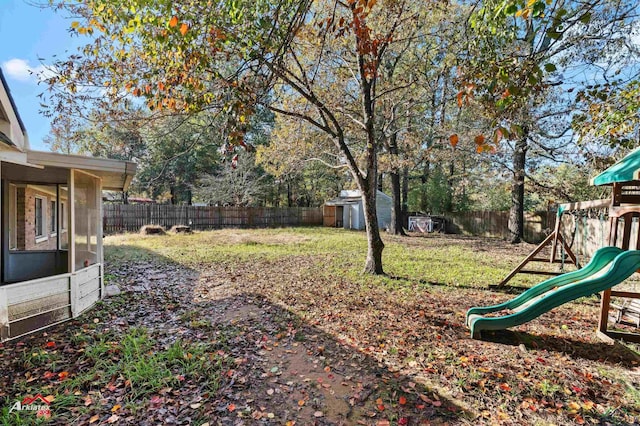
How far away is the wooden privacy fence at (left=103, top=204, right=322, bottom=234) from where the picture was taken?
17.8 meters

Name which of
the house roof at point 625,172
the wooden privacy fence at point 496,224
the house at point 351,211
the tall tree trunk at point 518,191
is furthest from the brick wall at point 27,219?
the wooden privacy fence at point 496,224

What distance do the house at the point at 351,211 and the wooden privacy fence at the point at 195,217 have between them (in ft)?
5.10

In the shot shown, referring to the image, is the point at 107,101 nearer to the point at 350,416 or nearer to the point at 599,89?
the point at 350,416

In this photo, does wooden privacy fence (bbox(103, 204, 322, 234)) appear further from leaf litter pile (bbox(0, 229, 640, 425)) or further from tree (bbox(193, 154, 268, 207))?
leaf litter pile (bbox(0, 229, 640, 425))

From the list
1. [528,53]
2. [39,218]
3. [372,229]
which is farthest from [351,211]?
[39,218]

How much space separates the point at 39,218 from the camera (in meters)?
8.33

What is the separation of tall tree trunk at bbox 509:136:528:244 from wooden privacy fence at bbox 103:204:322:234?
509 inches

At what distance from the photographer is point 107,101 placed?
475 centimetres

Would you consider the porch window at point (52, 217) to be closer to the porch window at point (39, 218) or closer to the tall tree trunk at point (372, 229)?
the porch window at point (39, 218)

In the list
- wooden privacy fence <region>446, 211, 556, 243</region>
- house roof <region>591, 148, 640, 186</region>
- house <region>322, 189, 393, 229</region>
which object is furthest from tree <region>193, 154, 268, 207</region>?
house roof <region>591, 148, 640, 186</region>

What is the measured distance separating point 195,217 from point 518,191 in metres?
17.1

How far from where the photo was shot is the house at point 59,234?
3859 millimetres

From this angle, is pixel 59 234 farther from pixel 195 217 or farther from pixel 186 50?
pixel 195 217

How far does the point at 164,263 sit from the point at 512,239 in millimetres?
13465
